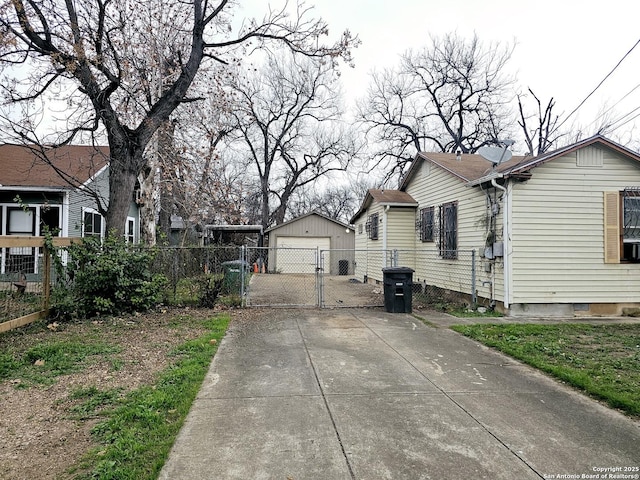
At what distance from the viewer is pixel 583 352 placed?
5.98 m

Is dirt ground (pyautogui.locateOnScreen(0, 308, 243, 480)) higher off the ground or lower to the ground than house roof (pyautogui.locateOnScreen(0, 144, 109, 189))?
lower

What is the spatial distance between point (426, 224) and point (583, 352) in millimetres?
7706

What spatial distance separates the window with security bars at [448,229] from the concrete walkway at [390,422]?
5593 millimetres

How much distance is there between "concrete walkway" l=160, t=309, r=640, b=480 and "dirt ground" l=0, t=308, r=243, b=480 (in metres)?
0.81

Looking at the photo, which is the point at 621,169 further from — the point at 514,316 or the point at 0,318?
the point at 0,318

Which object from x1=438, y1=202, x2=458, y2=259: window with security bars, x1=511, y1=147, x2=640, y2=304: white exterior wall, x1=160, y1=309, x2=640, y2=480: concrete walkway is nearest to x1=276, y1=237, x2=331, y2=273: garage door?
x1=438, y1=202, x2=458, y2=259: window with security bars

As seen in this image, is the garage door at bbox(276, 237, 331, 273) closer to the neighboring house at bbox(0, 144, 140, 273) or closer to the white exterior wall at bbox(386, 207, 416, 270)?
the white exterior wall at bbox(386, 207, 416, 270)

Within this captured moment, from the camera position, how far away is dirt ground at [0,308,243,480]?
2.90 meters

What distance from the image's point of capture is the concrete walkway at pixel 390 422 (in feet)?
9.36

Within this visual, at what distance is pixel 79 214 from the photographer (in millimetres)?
13547

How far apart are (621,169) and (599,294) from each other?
2888mm

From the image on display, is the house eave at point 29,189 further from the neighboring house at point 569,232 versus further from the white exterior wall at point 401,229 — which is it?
the neighboring house at point 569,232

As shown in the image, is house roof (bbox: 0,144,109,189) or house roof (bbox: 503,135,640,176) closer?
house roof (bbox: 503,135,640,176)

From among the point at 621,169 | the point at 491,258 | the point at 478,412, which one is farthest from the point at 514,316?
the point at 478,412
